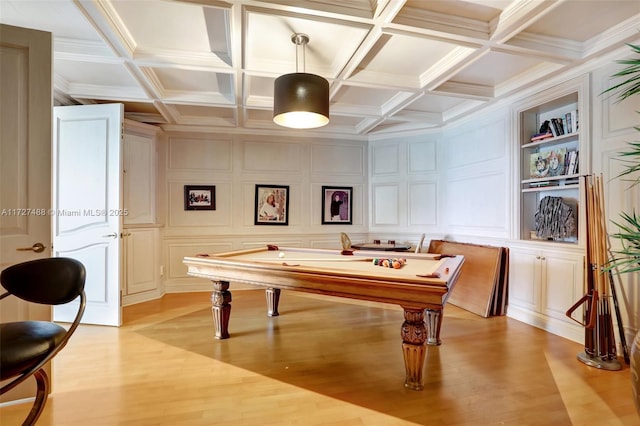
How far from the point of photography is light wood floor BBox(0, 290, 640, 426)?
6.17 feet

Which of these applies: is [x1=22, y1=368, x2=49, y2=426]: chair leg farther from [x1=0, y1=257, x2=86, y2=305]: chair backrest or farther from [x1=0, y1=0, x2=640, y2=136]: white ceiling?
[x1=0, y1=0, x2=640, y2=136]: white ceiling

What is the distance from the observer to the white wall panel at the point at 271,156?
5277 millimetres

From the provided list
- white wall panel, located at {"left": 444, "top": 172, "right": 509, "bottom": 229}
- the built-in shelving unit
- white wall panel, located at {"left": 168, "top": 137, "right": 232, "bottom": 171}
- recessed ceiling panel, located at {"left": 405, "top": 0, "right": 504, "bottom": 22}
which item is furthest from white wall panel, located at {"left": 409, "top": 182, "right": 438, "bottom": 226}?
white wall panel, located at {"left": 168, "top": 137, "right": 232, "bottom": 171}

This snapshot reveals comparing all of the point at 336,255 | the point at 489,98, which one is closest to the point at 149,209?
the point at 336,255

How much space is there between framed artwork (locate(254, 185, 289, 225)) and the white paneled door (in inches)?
85.9

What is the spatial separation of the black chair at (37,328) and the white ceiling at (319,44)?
183cm

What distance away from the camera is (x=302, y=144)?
5.49 m

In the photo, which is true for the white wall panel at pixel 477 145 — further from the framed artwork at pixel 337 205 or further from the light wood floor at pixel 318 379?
the light wood floor at pixel 318 379

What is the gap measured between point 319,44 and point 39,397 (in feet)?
9.91

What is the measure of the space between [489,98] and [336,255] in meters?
2.74

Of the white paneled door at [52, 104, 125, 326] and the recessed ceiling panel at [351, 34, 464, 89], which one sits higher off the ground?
the recessed ceiling panel at [351, 34, 464, 89]

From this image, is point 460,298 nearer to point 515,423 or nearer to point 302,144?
point 515,423

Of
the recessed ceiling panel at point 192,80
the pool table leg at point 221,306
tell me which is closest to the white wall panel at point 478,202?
the pool table leg at point 221,306

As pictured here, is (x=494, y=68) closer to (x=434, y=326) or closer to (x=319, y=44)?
(x=319, y=44)
